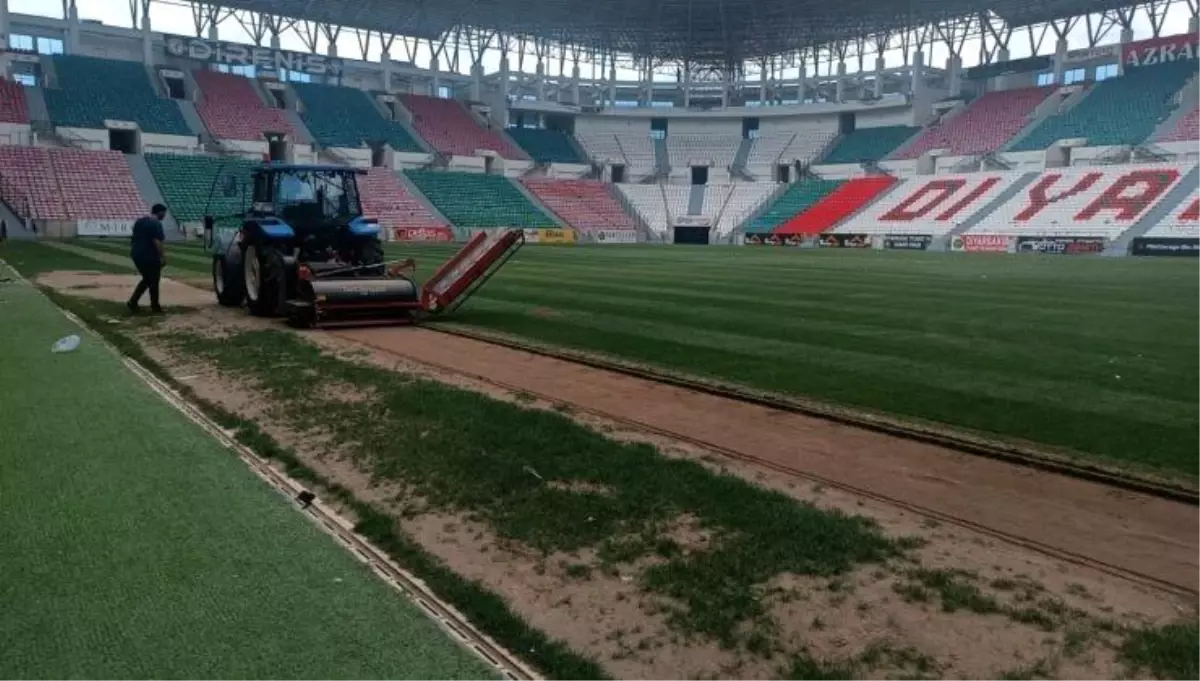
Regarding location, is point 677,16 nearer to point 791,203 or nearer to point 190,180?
→ point 791,203

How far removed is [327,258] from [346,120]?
52.2 metres

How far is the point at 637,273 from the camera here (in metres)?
24.5

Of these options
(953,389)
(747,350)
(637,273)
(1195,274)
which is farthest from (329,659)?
(1195,274)

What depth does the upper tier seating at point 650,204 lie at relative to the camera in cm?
6588

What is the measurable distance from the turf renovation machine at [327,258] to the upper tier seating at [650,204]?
51.5 m

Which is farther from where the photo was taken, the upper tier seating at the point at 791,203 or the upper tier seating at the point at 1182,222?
the upper tier seating at the point at 791,203

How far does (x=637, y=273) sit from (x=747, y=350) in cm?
1363

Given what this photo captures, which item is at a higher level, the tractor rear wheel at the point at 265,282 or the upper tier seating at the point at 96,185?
the upper tier seating at the point at 96,185

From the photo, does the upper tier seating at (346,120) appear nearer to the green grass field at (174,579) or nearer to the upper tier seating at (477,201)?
the upper tier seating at (477,201)

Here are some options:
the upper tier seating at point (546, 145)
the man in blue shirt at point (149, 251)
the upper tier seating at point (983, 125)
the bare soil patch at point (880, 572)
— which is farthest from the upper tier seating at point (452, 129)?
the bare soil patch at point (880, 572)

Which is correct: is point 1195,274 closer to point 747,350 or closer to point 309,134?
point 747,350

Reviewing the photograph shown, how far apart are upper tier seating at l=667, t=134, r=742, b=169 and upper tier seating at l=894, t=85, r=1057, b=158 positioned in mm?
15857

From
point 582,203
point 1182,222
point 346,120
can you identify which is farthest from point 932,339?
point 346,120

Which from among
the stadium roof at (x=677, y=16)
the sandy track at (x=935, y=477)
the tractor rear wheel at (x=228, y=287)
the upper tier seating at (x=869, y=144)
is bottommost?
the sandy track at (x=935, y=477)
